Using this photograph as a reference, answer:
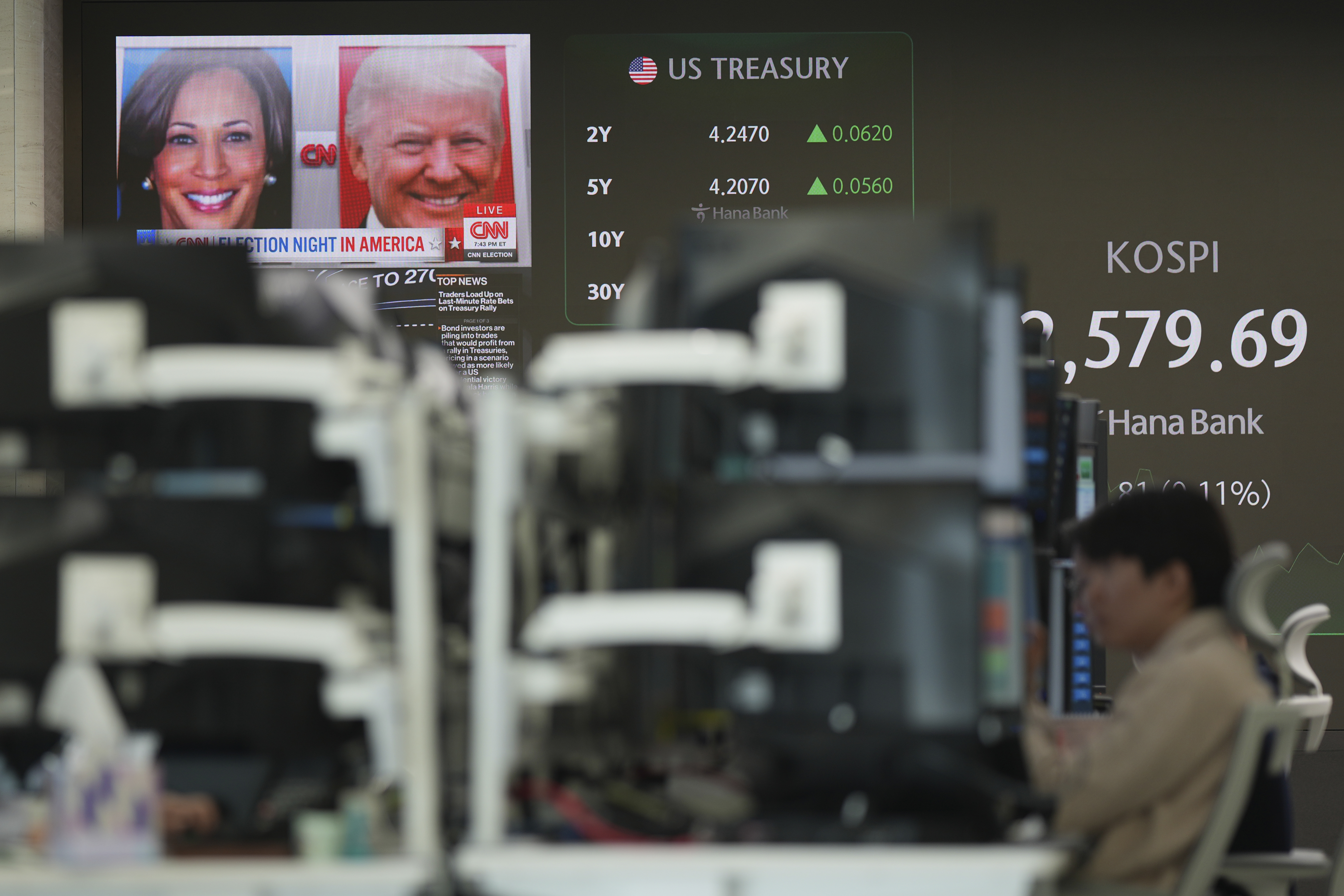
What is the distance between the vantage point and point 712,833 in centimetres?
154

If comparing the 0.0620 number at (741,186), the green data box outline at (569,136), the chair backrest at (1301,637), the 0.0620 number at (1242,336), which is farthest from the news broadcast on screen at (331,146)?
the chair backrest at (1301,637)

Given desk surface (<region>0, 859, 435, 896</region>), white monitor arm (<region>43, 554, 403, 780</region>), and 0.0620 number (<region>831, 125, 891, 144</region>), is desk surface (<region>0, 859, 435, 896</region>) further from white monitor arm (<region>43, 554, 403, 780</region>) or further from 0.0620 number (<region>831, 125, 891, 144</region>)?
0.0620 number (<region>831, 125, 891, 144</region>)

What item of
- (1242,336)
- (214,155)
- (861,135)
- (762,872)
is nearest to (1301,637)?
(1242,336)

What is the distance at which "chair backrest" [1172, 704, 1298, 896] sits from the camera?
6.15 ft

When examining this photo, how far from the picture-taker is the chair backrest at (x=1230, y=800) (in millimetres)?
1873

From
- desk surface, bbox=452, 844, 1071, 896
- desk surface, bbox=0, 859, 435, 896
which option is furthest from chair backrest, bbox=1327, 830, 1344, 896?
desk surface, bbox=0, 859, 435, 896

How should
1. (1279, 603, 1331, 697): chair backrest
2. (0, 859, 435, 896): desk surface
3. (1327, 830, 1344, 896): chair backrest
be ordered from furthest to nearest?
(1279, 603, 1331, 697): chair backrest, (1327, 830, 1344, 896): chair backrest, (0, 859, 435, 896): desk surface

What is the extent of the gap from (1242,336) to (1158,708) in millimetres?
4368

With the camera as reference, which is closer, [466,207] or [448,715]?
[448,715]

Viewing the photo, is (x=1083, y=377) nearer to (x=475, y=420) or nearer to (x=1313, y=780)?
(x=1313, y=780)

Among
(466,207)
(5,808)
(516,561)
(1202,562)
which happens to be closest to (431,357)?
(516,561)

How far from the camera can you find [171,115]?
5832 mm

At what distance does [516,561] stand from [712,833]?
0.42m

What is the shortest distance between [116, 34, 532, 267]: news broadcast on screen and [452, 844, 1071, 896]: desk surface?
4613mm
